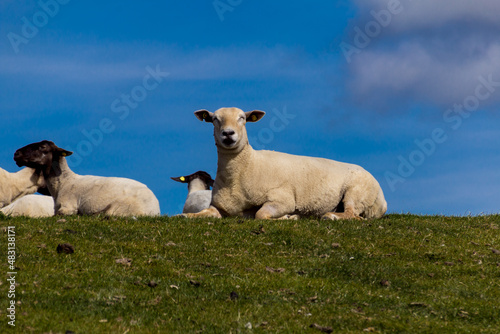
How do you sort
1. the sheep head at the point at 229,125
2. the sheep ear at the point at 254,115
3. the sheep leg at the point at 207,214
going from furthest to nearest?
the sheep ear at the point at 254,115 → the sheep leg at the point at 207,214 → the sheep head at the point at 229,125

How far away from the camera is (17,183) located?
26.8 metres

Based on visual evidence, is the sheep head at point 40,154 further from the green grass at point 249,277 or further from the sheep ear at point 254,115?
the sheep ear at point 254,115

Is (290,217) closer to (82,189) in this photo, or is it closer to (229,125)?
(229,125)

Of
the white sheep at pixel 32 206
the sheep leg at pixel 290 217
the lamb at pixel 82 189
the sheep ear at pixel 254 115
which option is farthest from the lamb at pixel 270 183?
the white sheep at pixel 32 206

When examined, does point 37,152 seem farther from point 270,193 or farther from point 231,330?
point 231,330

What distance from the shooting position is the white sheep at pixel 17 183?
26.6m

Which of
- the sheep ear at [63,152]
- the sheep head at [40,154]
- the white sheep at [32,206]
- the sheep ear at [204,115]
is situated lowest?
the white sheep at [32,206]

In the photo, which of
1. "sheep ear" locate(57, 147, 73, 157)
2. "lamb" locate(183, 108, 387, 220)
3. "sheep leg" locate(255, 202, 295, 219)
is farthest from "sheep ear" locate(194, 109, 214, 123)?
"sheep ear" locate(57, 147, 73, 157)

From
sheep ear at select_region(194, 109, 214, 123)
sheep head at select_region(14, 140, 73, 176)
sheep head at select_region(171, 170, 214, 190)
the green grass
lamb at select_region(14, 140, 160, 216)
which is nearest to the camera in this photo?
the green grass

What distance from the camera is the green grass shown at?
1063cm

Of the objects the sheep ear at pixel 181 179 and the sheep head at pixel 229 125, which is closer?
the sheep head at pixel 229 125

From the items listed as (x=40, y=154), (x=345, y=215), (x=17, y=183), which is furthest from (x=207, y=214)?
(x=17, y=183)

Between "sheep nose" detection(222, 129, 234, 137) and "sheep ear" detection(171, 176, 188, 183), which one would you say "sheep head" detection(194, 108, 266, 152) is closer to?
"sheep nose" detection(222, 129, 234, 137)

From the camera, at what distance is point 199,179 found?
1345 inches
